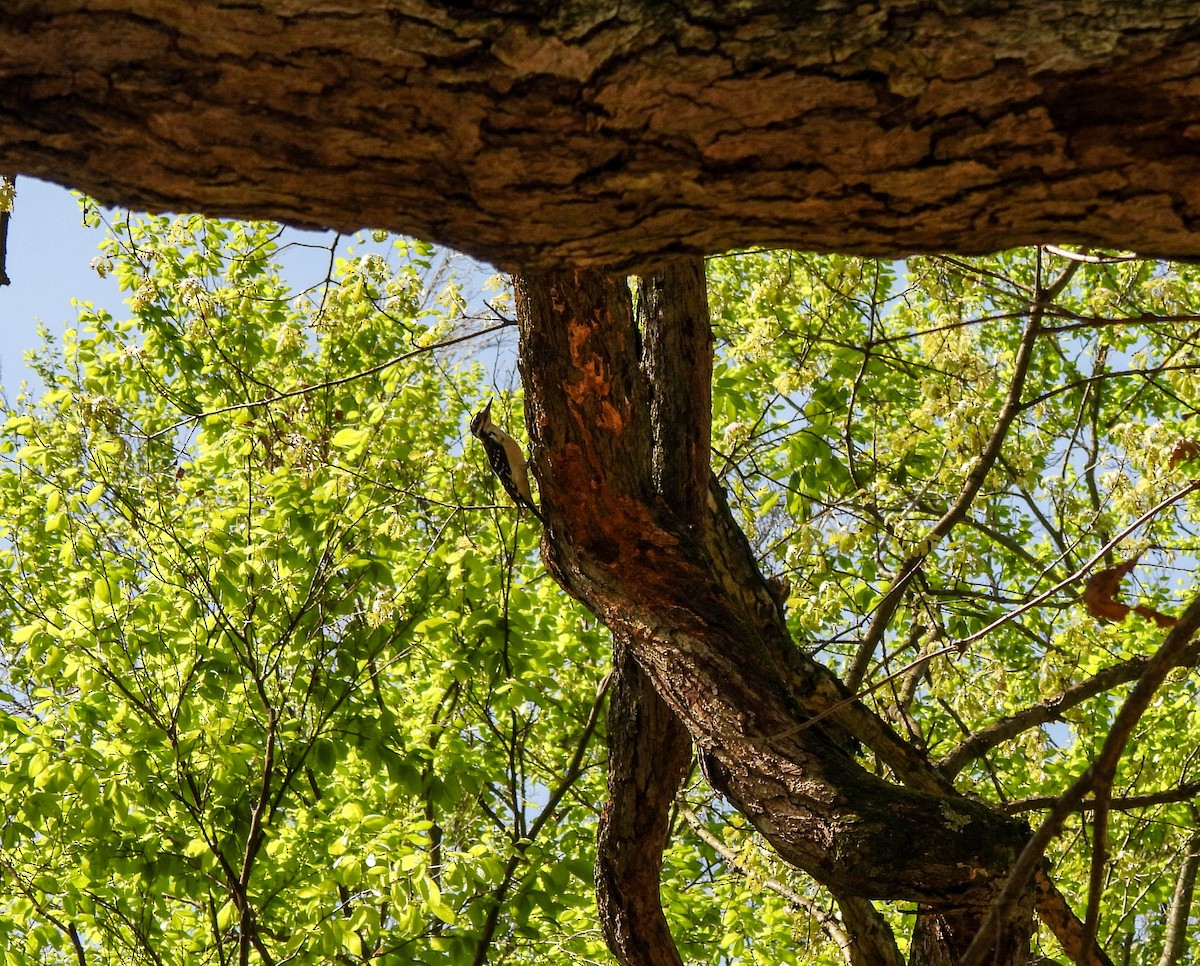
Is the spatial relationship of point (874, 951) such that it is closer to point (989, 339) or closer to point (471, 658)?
point (471, 658)

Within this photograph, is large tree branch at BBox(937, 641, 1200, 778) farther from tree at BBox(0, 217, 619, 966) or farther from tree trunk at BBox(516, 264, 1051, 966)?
tree at BBox(0, 217, 619, 966)

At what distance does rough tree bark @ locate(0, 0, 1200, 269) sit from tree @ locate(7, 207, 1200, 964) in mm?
743

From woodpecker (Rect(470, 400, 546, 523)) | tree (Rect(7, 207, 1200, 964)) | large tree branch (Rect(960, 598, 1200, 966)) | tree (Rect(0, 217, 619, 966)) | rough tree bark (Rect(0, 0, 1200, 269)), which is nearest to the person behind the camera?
rough tree bark (Rect(0, 0, 1200, 269))

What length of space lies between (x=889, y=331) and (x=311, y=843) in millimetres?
5033

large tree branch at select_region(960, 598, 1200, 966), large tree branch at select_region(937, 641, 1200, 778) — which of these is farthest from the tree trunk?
large tree branch at select_region(937, 641, 1200, 778)

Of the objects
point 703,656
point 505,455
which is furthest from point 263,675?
point 703,656

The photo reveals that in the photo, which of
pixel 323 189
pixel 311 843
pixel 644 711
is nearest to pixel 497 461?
pixel 644 711

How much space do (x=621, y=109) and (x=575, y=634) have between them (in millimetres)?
6519

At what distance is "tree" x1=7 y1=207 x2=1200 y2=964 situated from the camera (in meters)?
3.01

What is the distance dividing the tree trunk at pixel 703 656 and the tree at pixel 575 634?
0.03ft

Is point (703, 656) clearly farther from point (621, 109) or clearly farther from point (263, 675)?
point (263, 675)

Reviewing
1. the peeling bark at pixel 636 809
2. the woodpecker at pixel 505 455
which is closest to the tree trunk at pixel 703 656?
the woodpecker at pixel 505 455

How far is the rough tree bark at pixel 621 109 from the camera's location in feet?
4.24

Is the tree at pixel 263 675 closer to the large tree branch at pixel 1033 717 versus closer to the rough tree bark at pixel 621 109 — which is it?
the large tree branch at pixel 1033 717
